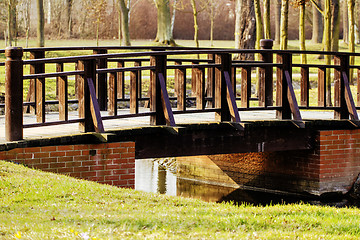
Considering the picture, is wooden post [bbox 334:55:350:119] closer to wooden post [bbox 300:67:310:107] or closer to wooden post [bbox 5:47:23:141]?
wooden post [bbox 300:67:310:107]

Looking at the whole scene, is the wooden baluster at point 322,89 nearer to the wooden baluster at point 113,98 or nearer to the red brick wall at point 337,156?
the red brick wall at point 337,156

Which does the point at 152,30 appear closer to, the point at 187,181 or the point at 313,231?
the point at 187,181

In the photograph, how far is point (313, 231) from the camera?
628cm

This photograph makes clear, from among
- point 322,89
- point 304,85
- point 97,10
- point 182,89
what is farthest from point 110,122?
point 97,10

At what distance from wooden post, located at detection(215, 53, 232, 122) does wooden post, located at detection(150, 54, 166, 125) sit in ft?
3.34

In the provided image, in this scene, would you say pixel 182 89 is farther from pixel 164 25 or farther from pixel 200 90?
pixel 164 25

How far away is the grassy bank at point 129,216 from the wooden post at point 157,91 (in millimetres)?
2306

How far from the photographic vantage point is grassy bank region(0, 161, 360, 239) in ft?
18.8

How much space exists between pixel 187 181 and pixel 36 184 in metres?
6.90

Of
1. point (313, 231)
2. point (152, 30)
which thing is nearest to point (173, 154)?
point (313, 231)

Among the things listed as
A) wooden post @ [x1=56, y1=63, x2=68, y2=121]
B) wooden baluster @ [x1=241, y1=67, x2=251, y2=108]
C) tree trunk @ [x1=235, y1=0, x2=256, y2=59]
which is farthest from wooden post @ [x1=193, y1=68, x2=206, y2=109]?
tree trunk @ [x1=235, y1=0, x2=256, y2=59]

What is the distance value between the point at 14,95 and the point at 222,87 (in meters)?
3.42

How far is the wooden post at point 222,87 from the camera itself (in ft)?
35.3

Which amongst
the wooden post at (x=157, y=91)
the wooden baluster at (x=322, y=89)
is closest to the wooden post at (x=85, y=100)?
the wooden post at (x=157, y=91)
